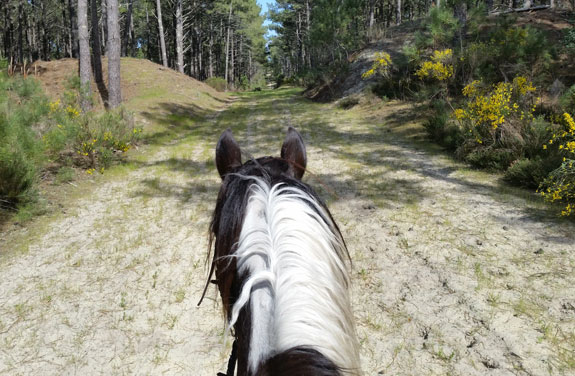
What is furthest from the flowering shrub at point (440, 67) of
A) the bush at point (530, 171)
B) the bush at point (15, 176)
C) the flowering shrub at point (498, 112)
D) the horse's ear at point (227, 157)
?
the bush at point (15, 176)

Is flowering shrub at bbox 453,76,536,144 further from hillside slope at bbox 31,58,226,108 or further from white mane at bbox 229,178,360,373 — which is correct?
hillside slope at bbox 31,58,226,108

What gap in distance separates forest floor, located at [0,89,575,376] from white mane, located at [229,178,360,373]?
1.40ft

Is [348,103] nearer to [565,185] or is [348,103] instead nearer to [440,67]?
[440,67]

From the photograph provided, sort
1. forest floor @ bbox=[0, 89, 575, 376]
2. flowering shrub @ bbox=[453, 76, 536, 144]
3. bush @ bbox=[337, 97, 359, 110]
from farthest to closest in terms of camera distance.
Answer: bush @ bbox=[337, 97, 359, 110] < flowering shrub @ bbox=[453, 76, 536, 144] < forest floor @ bbox=[0, 89, 575, 376]

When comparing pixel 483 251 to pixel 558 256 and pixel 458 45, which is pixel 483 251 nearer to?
pixel 558 256

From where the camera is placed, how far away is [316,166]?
629cm

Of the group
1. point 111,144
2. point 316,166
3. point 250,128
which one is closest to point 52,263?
point 111,144

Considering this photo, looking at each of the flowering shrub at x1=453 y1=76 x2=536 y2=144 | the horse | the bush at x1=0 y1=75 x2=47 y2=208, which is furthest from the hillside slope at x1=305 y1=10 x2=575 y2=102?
the bush at x1=0 y1=75 x2=47 y2=208

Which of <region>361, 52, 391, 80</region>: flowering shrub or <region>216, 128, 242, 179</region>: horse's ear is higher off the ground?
<region>361, 52, 391, 80</region>: flowering shrub

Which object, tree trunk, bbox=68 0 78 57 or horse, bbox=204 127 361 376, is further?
tree trunk, bbox=68 0 78 57

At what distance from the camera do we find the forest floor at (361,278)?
246cm

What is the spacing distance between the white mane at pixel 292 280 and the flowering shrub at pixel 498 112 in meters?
5.59

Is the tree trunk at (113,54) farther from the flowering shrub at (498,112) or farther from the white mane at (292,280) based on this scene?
the white mane at (292,280)

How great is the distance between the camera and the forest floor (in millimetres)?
2459
